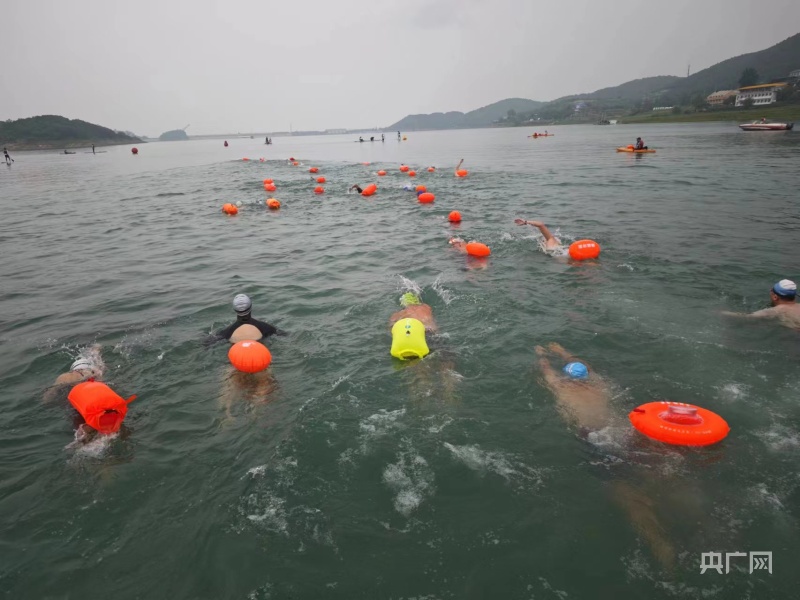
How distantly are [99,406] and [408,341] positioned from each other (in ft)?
17.9

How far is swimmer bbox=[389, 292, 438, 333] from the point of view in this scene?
10.4 m

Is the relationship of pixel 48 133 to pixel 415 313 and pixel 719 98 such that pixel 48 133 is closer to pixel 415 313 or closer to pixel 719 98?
pixel 415 313

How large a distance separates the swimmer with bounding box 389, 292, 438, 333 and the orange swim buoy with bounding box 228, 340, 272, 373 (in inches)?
137

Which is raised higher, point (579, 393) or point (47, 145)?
point (47, 145)

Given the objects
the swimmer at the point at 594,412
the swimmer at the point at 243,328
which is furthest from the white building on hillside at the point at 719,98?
the swimmer at the point at 243,328

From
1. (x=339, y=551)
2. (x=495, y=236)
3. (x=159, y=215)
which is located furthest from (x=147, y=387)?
(x=159, y=215)

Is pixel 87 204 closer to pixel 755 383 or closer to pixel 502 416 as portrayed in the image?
pixel 502 416

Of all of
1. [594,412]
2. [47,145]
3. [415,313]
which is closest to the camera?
[594,412]

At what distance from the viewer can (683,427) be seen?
6215mm

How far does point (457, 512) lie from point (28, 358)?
10.7 meters

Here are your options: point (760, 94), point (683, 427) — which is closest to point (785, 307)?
point (683, 427)

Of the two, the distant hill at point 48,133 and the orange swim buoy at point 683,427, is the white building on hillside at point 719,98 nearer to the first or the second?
the orange swim buoy at point 683,427

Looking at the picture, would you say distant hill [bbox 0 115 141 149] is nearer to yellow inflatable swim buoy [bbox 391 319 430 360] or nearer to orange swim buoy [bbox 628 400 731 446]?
yellow inflatable swim buoy [bbox 391 319 430 360]

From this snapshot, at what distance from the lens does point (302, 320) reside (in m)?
11.7
